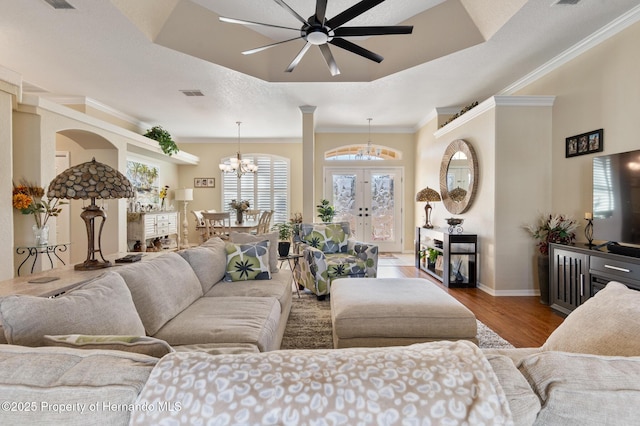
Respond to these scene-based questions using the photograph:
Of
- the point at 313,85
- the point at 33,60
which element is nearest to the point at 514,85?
the point at 313,85

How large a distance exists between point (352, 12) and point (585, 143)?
9.59 feet

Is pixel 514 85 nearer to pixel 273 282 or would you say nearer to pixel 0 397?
pixel 273 282

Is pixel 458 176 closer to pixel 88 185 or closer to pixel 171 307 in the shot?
pixel 171 307

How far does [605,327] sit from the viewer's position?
37.9 inches

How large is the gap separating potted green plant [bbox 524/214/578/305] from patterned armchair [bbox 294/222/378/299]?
192 cm

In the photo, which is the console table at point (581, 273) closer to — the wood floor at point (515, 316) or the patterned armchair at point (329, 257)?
the wood floor at point (515, 316)

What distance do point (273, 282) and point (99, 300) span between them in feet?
5.30

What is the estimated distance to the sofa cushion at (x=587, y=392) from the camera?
60cm

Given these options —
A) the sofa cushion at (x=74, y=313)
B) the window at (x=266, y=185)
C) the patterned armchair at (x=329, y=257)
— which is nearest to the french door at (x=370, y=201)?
the window at (x=266, y=185)

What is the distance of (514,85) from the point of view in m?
4.47

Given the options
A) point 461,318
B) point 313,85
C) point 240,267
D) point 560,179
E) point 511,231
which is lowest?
point 461,318

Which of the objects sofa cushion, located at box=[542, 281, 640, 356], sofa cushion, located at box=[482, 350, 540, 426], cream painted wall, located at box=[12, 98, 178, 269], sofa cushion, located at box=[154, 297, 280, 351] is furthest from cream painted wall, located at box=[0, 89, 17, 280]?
sofa cushion, located at box=[542, 281, 640, 356]

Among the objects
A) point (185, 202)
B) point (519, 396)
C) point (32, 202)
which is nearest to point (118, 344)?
point (519, 396)

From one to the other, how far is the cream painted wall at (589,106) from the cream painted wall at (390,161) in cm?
314
